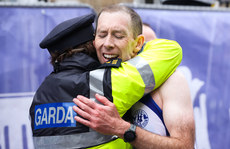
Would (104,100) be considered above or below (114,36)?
below

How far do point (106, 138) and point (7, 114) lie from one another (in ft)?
5.90

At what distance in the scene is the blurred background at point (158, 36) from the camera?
2.68 m

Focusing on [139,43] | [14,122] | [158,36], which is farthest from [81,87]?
[158,36]

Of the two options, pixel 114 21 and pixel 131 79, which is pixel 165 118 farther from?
pixel 114 21

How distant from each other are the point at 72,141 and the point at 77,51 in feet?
1.74

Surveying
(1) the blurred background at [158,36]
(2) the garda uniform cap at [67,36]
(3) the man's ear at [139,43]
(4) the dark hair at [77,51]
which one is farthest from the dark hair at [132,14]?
(1) the blurred background at [158,36]

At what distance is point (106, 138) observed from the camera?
1275 mm

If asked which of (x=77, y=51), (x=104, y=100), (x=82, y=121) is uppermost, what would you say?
(x=77, y=51)

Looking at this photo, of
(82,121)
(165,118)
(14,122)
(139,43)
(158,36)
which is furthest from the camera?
(158,36)

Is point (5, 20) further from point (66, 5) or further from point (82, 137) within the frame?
point (82, 137)

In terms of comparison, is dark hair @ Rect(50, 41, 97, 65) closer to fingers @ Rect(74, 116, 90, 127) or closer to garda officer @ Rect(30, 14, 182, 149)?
garda officer @ Rect(30, 14, 182, 149)

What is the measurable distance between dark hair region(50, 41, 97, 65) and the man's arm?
0.33 m

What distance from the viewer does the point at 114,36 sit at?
147cm

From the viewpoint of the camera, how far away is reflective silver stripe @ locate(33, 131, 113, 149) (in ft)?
4.00
